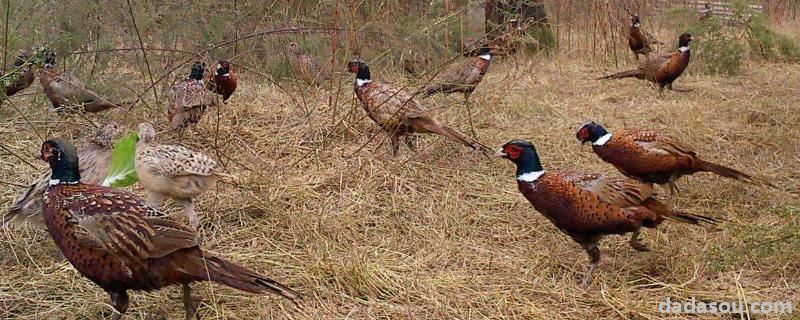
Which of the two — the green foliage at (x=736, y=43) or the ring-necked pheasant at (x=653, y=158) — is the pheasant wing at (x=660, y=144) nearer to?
the ring-necked pheasant at (x=653, y=158)

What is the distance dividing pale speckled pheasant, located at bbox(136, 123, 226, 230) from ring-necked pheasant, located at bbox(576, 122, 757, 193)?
2498mm

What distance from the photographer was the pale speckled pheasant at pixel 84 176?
12.7 ft

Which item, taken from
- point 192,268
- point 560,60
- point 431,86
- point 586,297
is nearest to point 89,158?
point 192,268

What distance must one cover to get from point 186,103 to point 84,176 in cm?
140

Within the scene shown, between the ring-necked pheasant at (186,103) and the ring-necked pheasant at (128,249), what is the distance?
2.42m

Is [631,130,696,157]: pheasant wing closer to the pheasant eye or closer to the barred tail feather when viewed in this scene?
the barred tail feather

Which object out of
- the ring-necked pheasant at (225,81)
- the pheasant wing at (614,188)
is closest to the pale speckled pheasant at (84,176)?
the ring-necked pheasant at (225,81)

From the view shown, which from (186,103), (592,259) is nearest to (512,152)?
(592,259)

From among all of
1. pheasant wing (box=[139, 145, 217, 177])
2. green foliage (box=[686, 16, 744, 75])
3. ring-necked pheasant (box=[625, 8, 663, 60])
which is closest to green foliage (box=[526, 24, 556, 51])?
ring-necked pheasant (box=[625, 8, 663, 60])

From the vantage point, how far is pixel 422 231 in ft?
15.0

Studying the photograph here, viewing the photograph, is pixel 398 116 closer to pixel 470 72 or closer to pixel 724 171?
pixel 470 72

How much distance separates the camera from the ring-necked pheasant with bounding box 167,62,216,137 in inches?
224

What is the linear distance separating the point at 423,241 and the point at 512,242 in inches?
20.5

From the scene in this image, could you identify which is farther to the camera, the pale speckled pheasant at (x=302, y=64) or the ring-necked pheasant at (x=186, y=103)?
the pale speckled pheasant at (x=302, y=64)
